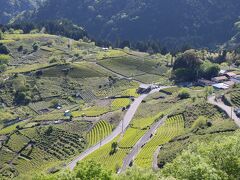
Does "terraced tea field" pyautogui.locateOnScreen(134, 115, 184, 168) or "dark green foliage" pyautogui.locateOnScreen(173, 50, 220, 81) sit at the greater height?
"dark green foliage" pyautogui.locateOnScreen(173, 50, 220, 81)

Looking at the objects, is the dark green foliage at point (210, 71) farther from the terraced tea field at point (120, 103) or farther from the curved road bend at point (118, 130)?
the terraced tea field at point (120, 103)

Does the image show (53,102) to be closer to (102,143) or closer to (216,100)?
(102,143)

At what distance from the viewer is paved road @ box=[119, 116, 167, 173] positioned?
93.1 m

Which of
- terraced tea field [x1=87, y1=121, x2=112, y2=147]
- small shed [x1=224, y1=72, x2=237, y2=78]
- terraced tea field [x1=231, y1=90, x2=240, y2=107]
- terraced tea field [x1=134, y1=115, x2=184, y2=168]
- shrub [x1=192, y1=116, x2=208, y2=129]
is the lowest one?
terraced tea field [x1=87, y1=121, x2=112, y2=147]

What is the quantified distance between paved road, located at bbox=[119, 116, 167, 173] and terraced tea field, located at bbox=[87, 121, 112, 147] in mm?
11984

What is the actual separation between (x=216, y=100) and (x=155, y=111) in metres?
17.5

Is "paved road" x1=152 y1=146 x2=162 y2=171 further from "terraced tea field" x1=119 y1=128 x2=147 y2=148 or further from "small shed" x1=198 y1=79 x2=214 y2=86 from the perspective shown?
"small shed" x1=198 y1=79 x2=214 y2=86

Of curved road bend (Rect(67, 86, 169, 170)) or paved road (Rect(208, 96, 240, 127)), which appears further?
paved road (Rect(208, 96, 240, 127))

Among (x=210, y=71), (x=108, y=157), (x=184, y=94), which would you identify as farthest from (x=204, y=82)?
(x=108, y=157)

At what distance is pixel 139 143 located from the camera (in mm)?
103500

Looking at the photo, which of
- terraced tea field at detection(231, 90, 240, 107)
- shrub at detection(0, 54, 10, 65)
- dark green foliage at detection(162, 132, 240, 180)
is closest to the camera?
dark green foliage at detection(162, 132, 240, 180)

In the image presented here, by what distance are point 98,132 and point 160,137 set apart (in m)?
19.7

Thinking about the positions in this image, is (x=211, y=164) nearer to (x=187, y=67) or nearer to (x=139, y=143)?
(x=139, y=143)

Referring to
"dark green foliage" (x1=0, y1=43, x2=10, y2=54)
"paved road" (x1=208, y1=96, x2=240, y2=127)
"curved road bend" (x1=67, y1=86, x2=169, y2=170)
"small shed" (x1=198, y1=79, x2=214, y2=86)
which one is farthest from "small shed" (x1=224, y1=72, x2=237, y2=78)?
"dark green foliage" (x1=0, y1=43, x2=10, y2=54)
